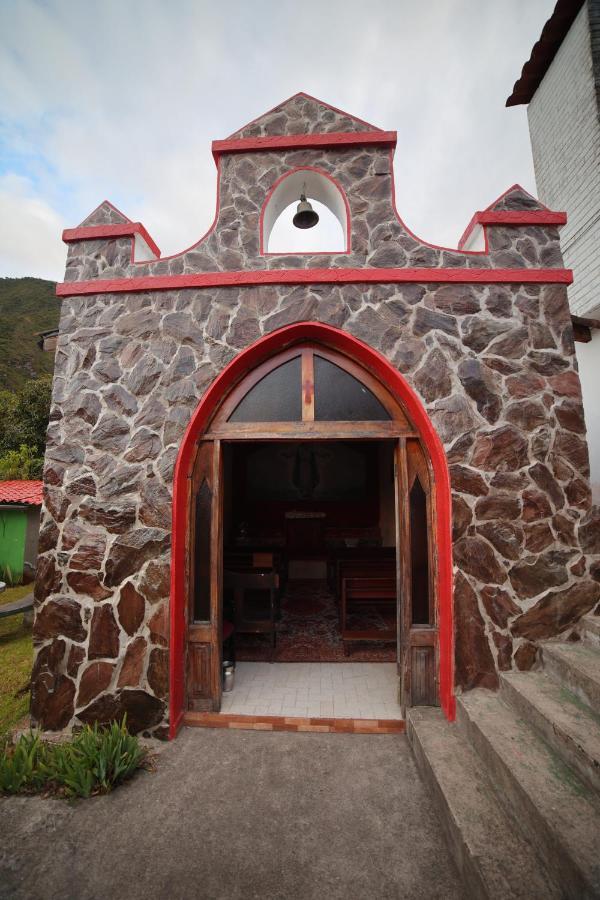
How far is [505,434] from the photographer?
387 centimetres

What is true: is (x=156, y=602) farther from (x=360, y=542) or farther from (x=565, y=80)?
(x=565, y=80)

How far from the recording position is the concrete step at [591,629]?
3.52 metres

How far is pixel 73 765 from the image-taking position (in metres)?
3.17

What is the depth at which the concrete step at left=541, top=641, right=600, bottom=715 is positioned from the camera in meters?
2.99

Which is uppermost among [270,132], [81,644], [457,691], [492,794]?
[270,132]

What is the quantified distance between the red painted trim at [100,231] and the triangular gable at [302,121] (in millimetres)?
1433

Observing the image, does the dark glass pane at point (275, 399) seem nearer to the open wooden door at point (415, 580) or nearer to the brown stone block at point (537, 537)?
the open wooden door at point (415, 580)

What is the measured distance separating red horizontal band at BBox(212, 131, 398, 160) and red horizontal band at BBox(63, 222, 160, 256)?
118 cm

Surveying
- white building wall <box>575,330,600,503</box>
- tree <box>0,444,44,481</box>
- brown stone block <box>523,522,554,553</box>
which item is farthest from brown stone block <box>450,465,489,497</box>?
tree <box>0,444,44,481</box>

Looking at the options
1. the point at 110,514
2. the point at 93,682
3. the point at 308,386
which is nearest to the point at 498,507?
the point at 308,386

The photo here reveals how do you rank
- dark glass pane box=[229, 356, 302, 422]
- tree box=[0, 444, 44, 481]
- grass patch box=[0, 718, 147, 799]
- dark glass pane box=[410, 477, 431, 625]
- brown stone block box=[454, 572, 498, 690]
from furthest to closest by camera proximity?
1. tree box=[0, 444, 44, 481]
2. dark glass pane box=[229, 356, 302, 422]
3. dark glass pane box=[410, 477, 431, 625]
4. brown stone block box=[454, 572, 498, 690]
5. grass patch box=[0, 718, 147, 799]

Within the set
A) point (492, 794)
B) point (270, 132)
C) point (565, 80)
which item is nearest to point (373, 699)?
point (492, 794)

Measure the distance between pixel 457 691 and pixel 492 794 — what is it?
0.88m

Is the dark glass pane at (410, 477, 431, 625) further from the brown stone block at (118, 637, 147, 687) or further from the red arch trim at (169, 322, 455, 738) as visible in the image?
the brown stone block at (118, 637, 147, 687)
